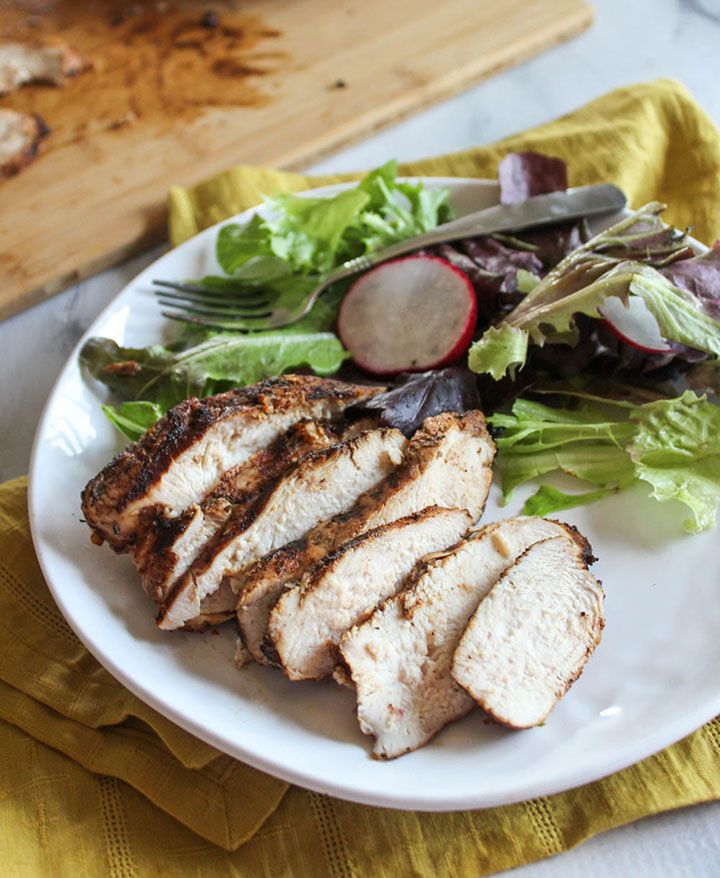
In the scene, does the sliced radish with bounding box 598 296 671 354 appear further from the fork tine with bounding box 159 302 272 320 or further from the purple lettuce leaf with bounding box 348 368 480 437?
the fork tine with bounding box 159 302 272 320

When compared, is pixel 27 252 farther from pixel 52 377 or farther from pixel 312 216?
pixel 312 216

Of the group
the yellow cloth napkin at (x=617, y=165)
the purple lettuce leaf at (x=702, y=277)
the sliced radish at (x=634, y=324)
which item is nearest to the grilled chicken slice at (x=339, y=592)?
the sliced radish at (x=634, y=324)

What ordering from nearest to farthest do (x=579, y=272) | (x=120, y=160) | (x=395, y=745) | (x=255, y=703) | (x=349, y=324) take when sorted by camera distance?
(x=395, y=745), (x=255, y=703), (x=579, y=272), (x=349, y=324), (x=120, y=160)

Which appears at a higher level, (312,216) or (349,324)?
(312,216)

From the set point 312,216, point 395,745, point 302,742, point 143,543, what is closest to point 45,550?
point 143,543

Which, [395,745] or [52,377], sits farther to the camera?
[52,377]

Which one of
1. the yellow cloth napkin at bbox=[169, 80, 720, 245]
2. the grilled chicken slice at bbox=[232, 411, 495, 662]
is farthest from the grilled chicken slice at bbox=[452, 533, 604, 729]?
the yellow cloth napkin at bbox=[169, 80, 720, 245]
